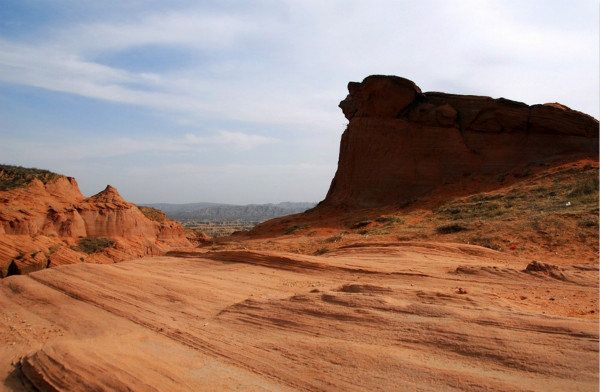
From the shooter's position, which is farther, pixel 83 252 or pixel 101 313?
pixel 83 252

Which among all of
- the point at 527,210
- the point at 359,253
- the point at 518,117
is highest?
the point at 518,117

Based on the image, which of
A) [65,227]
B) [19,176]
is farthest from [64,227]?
[19,176]

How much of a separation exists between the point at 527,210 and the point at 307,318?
524 inches

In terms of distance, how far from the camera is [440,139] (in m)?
26.5

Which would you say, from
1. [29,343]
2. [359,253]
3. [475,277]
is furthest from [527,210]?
[29,343]

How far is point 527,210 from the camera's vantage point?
16.1 metres

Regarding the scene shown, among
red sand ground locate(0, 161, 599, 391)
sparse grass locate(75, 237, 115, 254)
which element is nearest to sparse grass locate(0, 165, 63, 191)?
Answer: sparse grass locate(75, 237, 115, 254)

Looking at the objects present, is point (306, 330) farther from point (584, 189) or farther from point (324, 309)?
point (584, 189)

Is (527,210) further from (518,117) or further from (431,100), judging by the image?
(431,100)

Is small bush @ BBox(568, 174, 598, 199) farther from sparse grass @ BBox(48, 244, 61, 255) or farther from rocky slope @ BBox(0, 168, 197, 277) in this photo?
sparse grass @ BBox(48, 244, 61, 255)

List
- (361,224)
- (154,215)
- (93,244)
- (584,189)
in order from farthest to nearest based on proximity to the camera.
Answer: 1. (154,215)
2. (361,224)
3. (93,244)
4. (584,189)

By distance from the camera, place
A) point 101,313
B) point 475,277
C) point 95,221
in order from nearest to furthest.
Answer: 1. point 101,313
2. point 475,277
3. point 95,221

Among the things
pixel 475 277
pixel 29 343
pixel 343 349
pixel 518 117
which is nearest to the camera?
pixel 343 349

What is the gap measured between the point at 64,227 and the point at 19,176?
396cm
